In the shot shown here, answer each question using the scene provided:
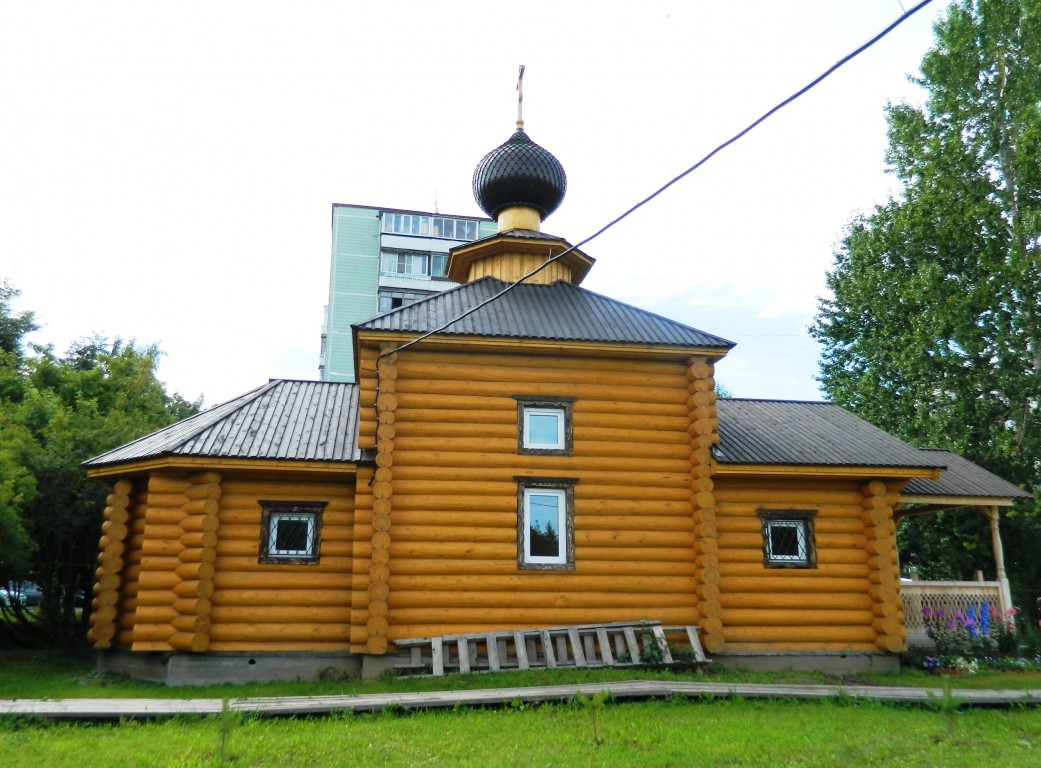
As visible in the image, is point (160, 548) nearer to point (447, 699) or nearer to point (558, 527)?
point (447, 699)

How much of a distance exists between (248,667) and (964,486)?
44.0 feet

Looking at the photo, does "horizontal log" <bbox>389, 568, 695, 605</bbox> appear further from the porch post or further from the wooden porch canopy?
the porch post

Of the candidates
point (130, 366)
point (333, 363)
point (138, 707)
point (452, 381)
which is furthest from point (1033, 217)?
point (333, 363)

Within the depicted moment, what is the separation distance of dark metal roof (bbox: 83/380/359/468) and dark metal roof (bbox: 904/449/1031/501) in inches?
402

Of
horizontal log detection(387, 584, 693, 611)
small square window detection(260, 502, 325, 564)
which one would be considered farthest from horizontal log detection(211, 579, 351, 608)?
horizontal log detection(387, 584, 693, 611)

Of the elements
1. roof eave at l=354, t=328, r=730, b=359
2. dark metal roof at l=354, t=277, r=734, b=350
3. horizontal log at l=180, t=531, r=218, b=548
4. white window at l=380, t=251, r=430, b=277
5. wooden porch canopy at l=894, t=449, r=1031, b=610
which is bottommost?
horizontal log at l=180, t=531, r=218, b=548

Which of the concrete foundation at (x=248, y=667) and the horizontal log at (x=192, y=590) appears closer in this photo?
the concrete foundation at (x=248, y=667)

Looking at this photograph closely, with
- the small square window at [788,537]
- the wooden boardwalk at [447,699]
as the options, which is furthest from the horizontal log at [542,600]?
the wooden boardwalk at [447,699]

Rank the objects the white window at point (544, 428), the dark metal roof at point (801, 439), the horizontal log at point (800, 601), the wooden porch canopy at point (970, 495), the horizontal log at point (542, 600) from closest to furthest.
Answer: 1. the horizontal log at point (542, 600)
2. the horizontal log at point (800, 601)
3. the white window at point (544, 428)
4. the dark metal roof at point (801, 439)
5. the wooden porch canopy at point (970, 495)

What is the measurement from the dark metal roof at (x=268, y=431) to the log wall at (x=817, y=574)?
6.28 m

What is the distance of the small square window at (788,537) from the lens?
1262 centimetres

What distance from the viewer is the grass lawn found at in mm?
6800

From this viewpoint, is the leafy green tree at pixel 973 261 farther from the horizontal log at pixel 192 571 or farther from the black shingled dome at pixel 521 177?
the horizontal log at pixel 192 571

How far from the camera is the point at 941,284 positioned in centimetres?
2189
